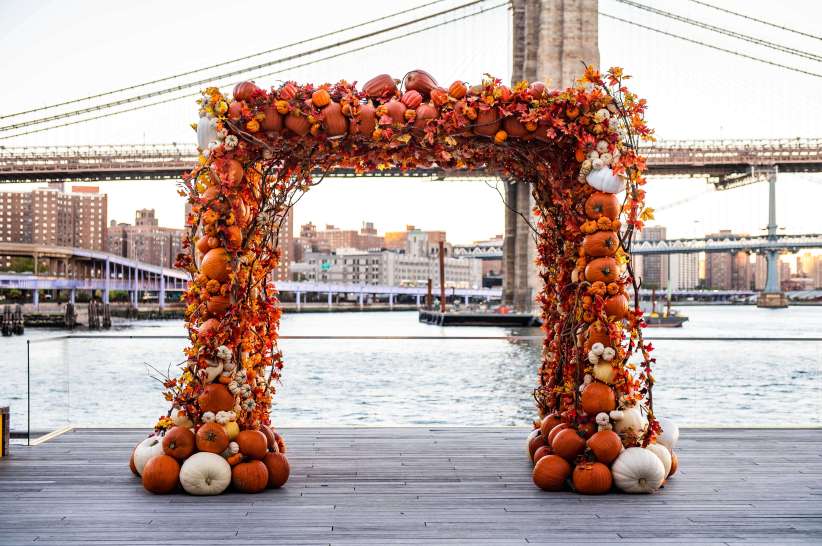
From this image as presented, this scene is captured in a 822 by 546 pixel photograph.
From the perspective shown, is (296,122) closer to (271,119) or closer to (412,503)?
(271,119)

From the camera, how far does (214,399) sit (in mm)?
5684

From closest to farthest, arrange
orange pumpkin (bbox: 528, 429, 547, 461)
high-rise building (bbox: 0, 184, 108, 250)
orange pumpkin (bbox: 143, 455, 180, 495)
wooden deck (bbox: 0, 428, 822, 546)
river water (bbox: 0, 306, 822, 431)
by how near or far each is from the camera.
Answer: wooden deck (bbox: 0, 428, 822, 546)
orange pumpkin (bbox: 143, 455, 180, 495)
orange pumpkin (bbox: 528, 429, 547, 461)
river water (bbox: 0, 306, 822, 431)
high-rise building (bbox: 0, 184, 108, 250)

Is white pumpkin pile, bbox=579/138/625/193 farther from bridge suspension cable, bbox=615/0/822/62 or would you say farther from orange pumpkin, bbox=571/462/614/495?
bridge suspension cable, bbox=615/0/822/62

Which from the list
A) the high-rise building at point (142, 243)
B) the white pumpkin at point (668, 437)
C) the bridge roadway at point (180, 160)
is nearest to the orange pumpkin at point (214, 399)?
the white pumpkin at point (668, 437)

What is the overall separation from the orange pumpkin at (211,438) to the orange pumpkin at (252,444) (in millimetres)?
105

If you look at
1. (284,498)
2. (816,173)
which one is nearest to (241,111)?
(284,498)

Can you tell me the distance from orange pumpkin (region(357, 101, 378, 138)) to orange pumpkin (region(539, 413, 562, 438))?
86.3 inches

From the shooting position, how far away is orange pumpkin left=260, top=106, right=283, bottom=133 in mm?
5699

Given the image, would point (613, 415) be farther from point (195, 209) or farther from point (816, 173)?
point (816, 173)

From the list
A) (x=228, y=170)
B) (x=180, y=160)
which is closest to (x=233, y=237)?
(x=228, y=170)

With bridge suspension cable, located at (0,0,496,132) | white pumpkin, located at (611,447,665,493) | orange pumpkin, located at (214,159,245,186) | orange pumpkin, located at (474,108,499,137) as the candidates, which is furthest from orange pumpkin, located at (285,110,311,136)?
bridge suspension cable, located at (0,0,496,132)

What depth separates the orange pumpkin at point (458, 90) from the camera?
5781 millimetres

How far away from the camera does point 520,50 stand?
45.2m

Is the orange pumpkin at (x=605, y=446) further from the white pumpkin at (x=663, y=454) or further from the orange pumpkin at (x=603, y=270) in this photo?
the orange pumpkin at (x=603, y=270)
